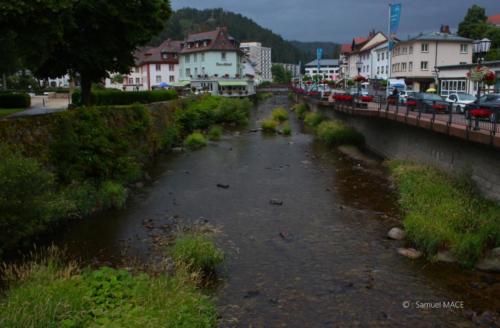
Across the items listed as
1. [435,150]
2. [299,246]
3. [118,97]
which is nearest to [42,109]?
[118,97]

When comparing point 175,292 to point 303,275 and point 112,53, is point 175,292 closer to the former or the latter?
point 303,275

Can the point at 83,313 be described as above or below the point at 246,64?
below

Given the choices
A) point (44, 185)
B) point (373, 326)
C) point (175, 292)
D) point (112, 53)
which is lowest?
point (373, 326)

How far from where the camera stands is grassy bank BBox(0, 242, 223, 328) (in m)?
8.07

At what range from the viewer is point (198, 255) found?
41.0ft

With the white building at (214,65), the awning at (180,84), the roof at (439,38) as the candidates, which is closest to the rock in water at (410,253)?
the roof at (439,38)

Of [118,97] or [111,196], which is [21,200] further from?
[118,97]

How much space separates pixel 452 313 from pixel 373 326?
194 cm

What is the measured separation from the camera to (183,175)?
2572 cm

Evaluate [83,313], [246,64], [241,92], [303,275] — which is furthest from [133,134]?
[246,64]

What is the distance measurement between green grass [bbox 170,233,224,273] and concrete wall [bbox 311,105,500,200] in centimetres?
992

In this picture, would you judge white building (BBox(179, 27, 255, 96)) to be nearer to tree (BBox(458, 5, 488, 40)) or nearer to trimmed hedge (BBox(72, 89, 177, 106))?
tree (BBox(458, 5, 488, 40))

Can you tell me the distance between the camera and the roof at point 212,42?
9469 cm

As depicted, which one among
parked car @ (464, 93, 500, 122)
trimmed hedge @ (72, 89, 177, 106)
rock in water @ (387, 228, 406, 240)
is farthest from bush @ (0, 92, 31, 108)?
parked car @ (464, 93, 500, 122)
